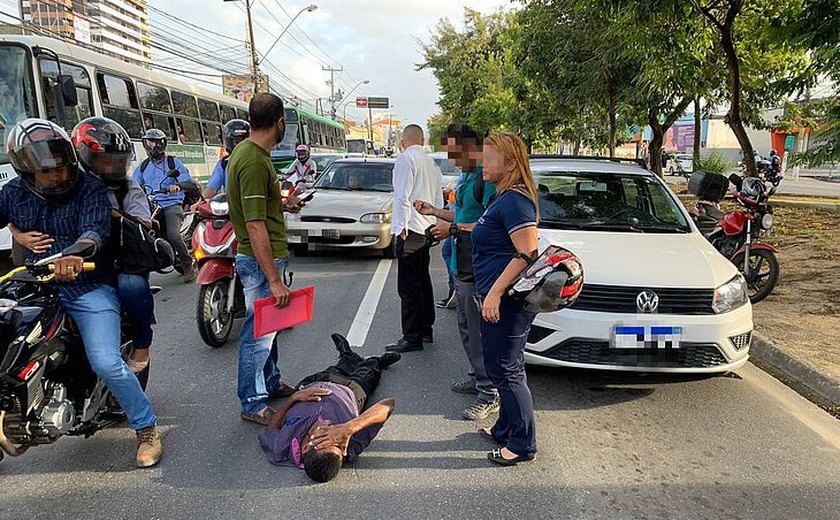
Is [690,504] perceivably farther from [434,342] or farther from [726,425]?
[434,342]

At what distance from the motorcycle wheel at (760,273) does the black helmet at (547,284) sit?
14.0 ft

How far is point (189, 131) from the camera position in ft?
46.9

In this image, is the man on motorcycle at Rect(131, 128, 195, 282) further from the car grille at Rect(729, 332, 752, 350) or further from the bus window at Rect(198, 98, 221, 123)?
the bus window at Rect(198, 98, 221, 123)

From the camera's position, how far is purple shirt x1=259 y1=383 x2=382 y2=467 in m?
3.20

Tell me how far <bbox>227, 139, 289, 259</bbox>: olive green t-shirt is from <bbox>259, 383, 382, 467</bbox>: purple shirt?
3.05ft

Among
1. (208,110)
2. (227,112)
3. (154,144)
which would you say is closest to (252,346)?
(154,144)

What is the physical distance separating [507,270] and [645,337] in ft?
4.67

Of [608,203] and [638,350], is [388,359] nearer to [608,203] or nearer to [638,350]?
[638,350]

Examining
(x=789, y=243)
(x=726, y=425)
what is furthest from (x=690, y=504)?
(x=789, y=243)

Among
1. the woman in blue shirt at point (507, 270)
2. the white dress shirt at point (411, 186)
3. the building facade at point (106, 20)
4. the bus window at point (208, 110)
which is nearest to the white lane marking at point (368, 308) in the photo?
the white dress shirt at point (411, 186)

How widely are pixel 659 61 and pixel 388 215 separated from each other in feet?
15.7

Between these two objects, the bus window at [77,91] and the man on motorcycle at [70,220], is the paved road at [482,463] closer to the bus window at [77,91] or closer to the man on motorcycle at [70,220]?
the man on motorcycle at [70,220]

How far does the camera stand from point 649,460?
334 centimetres

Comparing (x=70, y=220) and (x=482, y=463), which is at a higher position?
(x=70, y=220)
